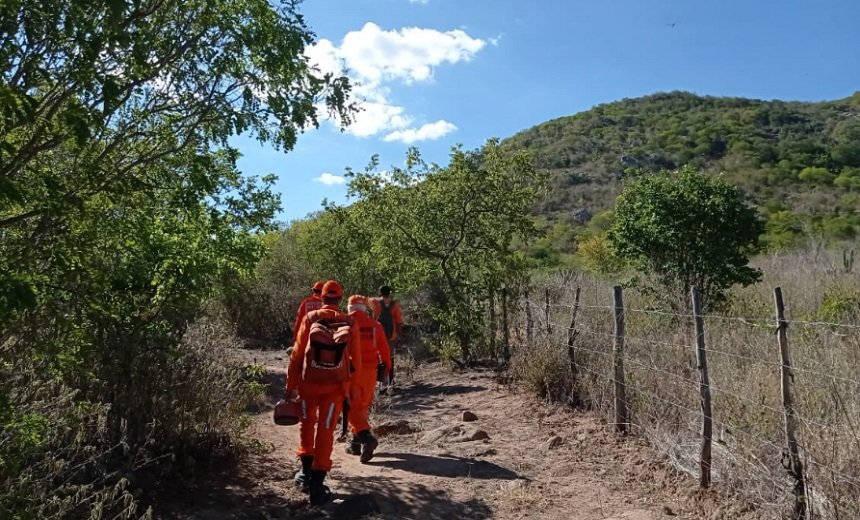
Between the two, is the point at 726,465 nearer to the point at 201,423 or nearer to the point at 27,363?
the point at 201,423

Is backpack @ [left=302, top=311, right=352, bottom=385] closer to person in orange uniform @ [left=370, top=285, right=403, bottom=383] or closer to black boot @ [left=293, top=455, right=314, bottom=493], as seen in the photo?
Result: black boot @ [left=293, top=455, right=314, bottom=493]

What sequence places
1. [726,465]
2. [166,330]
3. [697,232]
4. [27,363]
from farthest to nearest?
[697,232]
[166,330]
[726,465]
[27,363]

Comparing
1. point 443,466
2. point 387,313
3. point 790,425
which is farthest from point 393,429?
point 790,425

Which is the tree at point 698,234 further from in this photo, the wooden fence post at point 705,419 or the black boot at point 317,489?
the black boot at point 317,489

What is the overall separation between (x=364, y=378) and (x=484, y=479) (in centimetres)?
172

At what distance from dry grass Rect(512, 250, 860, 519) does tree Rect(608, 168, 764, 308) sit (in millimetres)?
1299

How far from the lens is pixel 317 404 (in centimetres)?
581

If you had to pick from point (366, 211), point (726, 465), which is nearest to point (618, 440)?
point (726, 465)

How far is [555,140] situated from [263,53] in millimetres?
49409

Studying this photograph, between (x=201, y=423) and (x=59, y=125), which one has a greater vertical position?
(x=59, y=125)

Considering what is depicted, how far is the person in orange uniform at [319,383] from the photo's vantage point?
5617mm

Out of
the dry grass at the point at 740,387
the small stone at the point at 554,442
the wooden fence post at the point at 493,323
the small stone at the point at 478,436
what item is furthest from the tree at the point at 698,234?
the small stone at the point at 478,436

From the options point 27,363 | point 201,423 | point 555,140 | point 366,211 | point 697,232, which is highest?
point 555,140

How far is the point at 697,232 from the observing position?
12.1 meters
